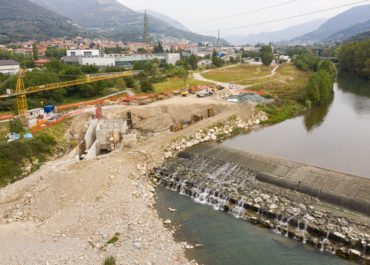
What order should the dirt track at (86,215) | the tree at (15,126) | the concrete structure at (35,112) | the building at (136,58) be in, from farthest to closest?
the building at (136,58) < the concrete structure at (35,112) < the tree at (15,126) < the dirt track at (86,215)

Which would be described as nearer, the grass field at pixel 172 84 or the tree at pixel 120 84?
the tree at pixel 120 84

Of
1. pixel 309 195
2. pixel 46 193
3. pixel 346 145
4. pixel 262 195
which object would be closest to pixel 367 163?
pixel 346 145

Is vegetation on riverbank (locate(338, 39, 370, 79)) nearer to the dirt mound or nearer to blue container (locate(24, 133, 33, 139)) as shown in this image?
the dirt mound

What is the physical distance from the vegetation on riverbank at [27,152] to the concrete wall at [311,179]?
16.3m

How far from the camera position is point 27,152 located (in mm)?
24125

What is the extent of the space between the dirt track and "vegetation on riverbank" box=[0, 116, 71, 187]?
158 cm

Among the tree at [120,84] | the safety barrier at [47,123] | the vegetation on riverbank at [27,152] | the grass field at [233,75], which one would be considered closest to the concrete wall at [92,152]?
the vegetation on riverbank at [27,152]

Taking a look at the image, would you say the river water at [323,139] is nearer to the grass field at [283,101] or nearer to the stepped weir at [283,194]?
the grass field at [283,101]

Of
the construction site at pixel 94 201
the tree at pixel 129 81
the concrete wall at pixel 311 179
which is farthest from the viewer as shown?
the tree at pixel 129 81

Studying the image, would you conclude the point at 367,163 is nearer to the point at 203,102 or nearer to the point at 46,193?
the point at 203,102

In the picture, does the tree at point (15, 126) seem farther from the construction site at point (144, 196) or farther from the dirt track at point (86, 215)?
the dirt track at point (86, 215)

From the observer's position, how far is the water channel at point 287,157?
14.6 metres

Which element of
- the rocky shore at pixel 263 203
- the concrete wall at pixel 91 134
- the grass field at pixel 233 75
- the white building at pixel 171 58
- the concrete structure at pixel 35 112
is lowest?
the rocky shore at pixel 263 203

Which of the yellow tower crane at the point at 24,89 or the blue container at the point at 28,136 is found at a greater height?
the yellow tower crane at the point at 24,89
